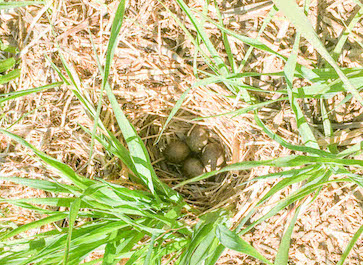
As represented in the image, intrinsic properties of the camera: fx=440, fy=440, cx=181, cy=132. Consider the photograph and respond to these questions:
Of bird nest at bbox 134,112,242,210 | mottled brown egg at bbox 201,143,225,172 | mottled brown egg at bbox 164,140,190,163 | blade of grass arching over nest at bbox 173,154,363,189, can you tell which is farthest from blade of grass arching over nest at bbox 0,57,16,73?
blade of grass arching over nest at bbox 173,154,363,189

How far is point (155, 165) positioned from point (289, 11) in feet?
3.22

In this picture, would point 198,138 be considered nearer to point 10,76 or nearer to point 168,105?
point 168,105

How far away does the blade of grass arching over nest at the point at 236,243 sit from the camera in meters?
0.99

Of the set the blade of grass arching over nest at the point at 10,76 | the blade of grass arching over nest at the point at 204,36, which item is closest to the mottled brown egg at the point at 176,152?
the blade of grass arching over nest at the point at 204,36

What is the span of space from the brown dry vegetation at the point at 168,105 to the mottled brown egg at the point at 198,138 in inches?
1.3

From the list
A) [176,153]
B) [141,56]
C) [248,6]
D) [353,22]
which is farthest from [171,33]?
[353,22]

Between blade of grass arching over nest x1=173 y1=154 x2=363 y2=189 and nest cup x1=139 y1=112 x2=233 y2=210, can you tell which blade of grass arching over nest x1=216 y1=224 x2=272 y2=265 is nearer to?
blade of grass arching over nest x1=173 y1=154 x2=363 y2=189

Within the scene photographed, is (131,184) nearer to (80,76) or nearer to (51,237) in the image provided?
(51,237)

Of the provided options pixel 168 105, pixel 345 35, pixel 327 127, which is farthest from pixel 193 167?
pixel 345 35

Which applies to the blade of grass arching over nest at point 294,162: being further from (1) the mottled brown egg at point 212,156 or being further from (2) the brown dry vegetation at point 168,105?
(1) the mottled brown egg at point 212,156

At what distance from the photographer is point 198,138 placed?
5.23ft

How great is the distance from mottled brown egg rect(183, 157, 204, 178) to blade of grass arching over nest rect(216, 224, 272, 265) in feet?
1.84

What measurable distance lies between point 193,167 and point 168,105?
10.0 inches

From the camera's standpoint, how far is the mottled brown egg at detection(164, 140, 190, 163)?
162cm
